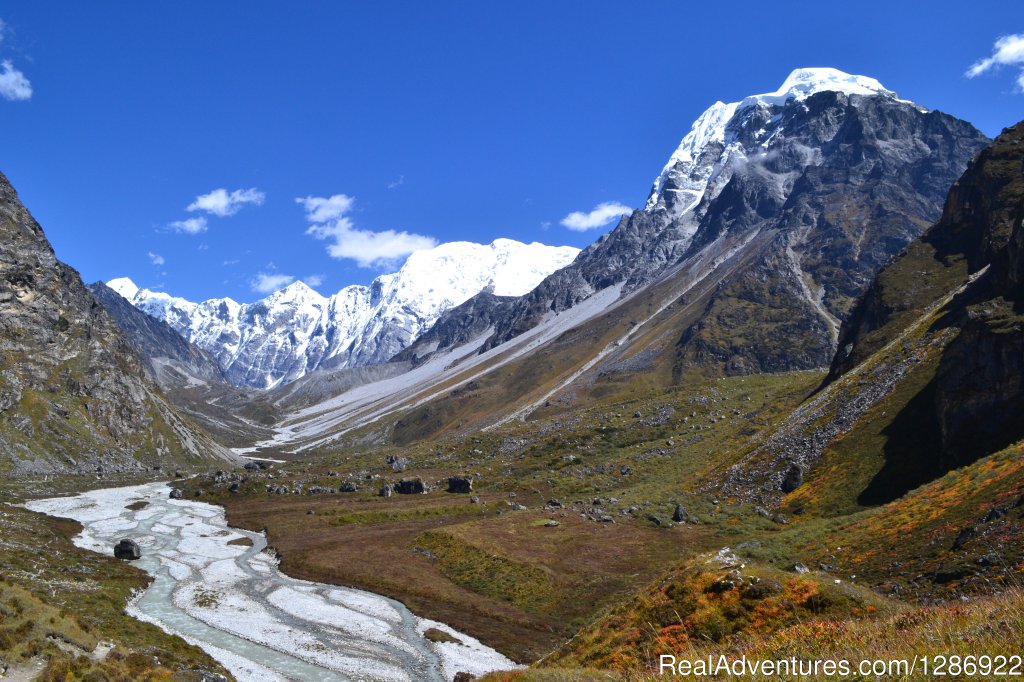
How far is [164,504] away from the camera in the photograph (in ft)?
406

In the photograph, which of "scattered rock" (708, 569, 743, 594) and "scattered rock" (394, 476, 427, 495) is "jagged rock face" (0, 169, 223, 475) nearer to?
"scattered rock" (394, 476, 427, 495)

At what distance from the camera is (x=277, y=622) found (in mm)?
52031

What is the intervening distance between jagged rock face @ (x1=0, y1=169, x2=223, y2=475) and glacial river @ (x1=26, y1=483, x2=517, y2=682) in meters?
90.7

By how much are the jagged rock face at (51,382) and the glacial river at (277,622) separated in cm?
9072

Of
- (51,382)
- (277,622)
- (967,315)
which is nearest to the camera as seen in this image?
(277,622)

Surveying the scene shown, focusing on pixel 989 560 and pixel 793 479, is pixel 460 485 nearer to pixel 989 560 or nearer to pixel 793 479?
pixel 793 479

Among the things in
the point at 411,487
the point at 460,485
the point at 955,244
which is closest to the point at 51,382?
the point at 411,487

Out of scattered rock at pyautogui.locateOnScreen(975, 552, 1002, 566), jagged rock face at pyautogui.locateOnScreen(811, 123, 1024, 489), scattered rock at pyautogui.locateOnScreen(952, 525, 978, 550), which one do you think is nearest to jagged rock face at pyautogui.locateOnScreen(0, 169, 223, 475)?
scattered rock at pyautogui.locateOnScreen(952, 525, 978, 550)

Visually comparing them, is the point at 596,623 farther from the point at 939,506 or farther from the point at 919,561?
the point at 939,506

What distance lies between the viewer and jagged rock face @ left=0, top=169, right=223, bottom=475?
153000 millimetres

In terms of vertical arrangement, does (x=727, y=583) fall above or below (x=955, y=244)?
below

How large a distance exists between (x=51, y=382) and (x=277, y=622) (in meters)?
158

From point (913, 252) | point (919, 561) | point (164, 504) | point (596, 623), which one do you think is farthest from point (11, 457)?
point (913, 252)

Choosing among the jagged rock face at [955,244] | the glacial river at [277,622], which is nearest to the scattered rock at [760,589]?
the glacial river at [277,622]
